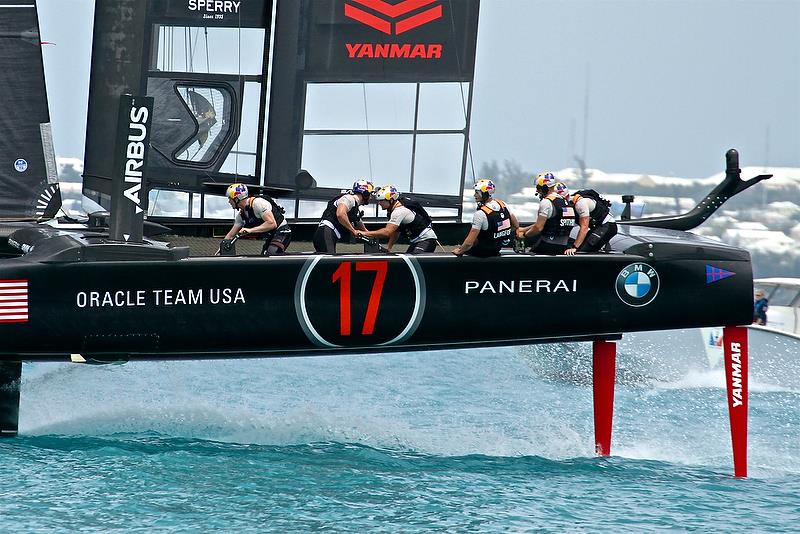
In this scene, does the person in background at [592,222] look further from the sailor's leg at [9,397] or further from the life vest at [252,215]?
the sailor's leg at [9,397]

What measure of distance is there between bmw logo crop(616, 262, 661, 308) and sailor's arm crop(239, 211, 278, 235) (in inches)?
108

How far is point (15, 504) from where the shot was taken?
7.81 metres

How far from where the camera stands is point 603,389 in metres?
10.0

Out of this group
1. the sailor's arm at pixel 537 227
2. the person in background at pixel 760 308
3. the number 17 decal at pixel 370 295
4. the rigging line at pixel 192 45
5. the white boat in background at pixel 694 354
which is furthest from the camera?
the person in background at pixel 760 308

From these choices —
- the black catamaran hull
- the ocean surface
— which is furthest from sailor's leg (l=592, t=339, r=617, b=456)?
the black catamaran hull

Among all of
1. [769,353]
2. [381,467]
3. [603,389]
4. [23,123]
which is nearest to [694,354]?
[769,353]

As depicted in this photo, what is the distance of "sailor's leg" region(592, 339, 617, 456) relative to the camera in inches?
385

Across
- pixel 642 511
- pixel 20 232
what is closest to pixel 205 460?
pixel 20 232

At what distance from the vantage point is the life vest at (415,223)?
31.4 feet

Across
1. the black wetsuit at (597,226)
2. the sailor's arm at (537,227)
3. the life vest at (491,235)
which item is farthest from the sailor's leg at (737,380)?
the life vest at (491,235)

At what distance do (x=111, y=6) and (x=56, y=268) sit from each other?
308 cm

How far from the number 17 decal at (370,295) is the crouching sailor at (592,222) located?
5.57ft

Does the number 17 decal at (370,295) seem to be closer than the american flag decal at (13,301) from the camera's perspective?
No

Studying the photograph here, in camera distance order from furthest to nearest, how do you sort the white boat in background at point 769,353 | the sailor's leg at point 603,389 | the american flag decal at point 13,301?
1. the white boat in background at point 769,353
2. the sailor's leg at point 603,389
3. the american flag decal at point 13,301
